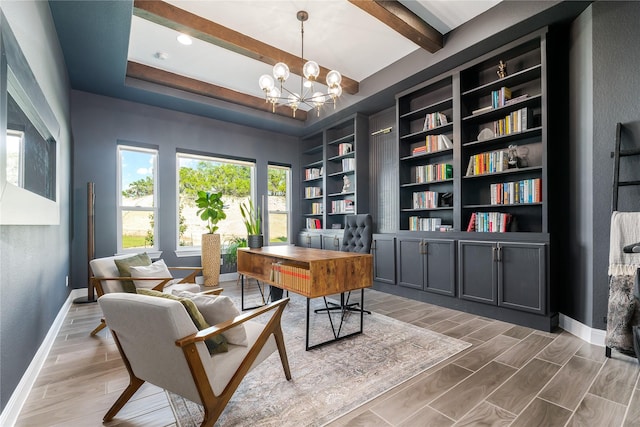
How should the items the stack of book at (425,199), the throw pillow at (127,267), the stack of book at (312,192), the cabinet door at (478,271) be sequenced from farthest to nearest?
the stack of book at (312,192) → the stack of book at (425,199) → the cabinet door at (478,271) → the throw pillow at (127,267)

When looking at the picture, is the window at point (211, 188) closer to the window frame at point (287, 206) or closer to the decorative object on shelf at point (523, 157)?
the window frame at point (287, 206)

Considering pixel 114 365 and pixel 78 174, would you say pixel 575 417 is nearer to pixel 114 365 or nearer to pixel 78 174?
pixel 114 365

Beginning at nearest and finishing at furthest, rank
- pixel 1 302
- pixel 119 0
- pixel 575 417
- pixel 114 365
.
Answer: pixel 1 302
pixel 575 417
pixel 114 365
pixel 119 0

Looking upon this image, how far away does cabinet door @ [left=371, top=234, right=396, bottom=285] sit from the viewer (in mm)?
4359

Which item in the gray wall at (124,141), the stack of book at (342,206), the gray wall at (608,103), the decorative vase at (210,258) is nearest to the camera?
the gray wall at (608,103)

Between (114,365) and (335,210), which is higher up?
(335,210)

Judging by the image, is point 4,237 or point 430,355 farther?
point 430,355

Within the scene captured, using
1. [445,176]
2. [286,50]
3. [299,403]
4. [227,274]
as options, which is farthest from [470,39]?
[227,274]

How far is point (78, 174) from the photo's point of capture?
4.26 m

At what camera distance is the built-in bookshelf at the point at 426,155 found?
3977mm

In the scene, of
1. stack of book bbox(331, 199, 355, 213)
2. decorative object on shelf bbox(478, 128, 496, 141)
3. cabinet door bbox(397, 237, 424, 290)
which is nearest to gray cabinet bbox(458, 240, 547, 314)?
cabinet door bbox(397, 237, 424, 290)

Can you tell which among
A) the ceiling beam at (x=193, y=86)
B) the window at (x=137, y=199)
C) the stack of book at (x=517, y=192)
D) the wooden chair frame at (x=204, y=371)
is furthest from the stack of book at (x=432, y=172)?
the window at (x=137, y=199)

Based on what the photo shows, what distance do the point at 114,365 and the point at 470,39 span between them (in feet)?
14.7

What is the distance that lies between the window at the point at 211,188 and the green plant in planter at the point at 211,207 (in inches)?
10.2
